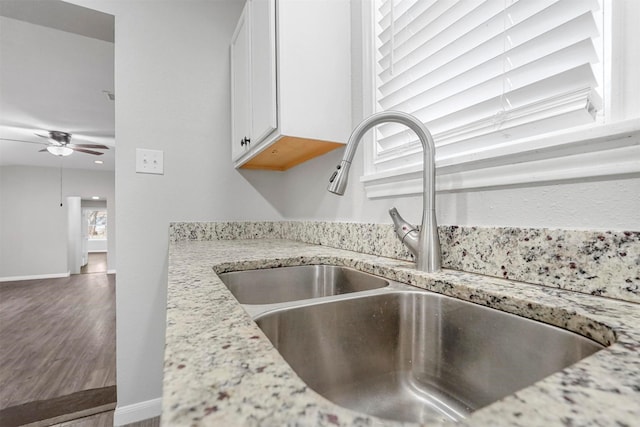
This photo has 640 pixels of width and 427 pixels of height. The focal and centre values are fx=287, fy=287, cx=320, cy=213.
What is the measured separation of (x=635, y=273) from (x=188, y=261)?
1.00 meters

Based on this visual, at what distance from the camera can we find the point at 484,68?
0.73 m

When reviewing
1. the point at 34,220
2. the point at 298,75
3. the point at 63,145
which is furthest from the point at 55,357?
the point at 34,220

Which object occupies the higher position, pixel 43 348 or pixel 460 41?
pixel 460 41

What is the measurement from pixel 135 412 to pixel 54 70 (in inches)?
106

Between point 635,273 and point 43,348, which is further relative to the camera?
point 43,348

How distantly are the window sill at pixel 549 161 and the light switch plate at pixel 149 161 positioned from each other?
1301 mm

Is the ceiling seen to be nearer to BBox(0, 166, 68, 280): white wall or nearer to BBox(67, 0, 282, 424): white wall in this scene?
BBox(67, 0, 282, 424): white wall

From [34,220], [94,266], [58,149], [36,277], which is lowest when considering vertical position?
[94,266]

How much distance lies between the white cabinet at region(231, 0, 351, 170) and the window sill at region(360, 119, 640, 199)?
0.46 m

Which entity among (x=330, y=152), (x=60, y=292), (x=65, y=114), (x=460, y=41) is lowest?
(x=60, y=292)

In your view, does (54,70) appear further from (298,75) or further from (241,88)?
(298,75)

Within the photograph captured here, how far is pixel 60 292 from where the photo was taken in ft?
16.0

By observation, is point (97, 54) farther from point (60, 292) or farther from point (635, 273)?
point (60, 292)

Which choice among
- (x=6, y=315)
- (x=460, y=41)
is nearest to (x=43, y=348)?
(x=6, y=315)
